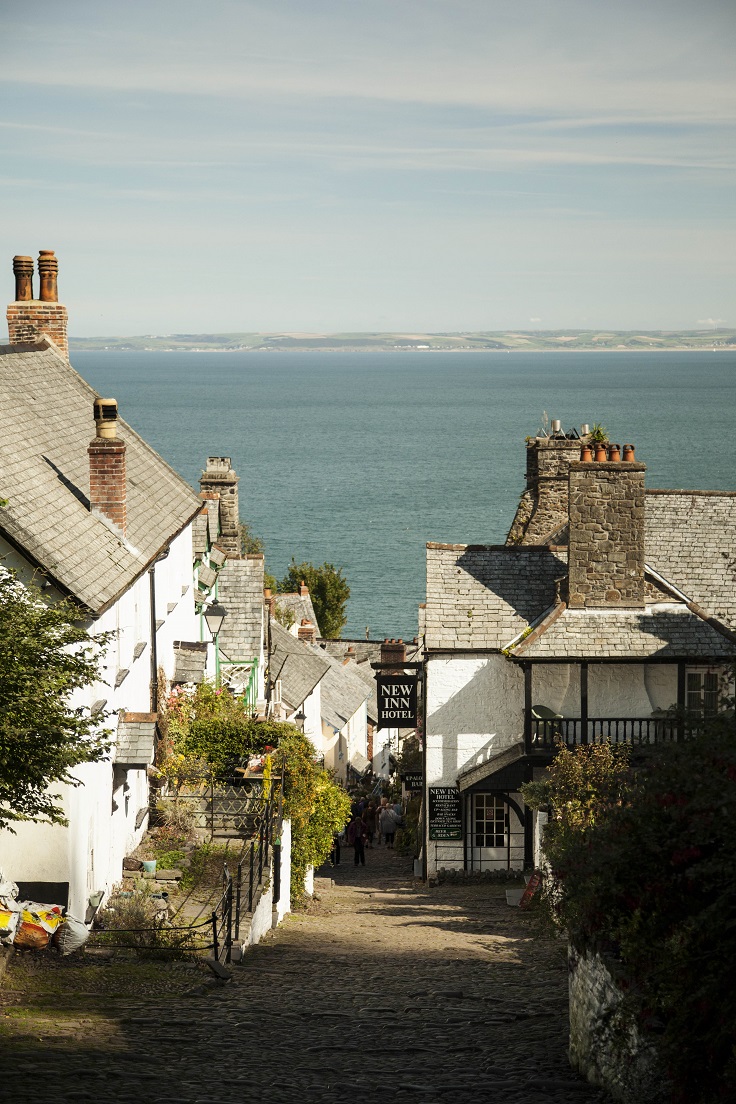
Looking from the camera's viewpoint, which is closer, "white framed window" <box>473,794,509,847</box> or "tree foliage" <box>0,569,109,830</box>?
"tree foliage" <box>0,569,109,830</box>

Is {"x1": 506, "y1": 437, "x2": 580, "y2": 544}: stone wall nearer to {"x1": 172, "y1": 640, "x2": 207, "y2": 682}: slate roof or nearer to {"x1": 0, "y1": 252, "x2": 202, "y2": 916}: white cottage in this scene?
{"x1": 0, "y1": 252, "x2": 202, "y2": 916}: white cottage

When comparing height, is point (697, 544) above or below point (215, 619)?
above

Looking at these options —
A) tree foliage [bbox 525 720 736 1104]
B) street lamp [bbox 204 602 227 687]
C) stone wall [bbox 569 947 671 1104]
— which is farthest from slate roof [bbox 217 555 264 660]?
tree foliage [bbox 525 720 736 1104]

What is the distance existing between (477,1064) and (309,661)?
33.4 meters

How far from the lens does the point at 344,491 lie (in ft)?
518

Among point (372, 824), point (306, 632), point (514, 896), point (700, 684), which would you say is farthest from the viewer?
point (306, 632)

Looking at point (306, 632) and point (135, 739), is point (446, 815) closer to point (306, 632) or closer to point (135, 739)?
point (135, 739)

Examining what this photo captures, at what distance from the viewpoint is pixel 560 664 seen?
26.2 m

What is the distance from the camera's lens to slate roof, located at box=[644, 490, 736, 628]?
27922 millimetres

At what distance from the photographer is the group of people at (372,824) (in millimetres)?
33188

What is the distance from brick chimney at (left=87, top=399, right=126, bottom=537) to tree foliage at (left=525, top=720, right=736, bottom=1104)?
12650mm

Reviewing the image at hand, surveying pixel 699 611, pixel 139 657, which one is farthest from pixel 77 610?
pixel 699 611

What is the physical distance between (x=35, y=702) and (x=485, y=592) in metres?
15.7

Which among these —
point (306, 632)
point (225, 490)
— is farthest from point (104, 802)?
point (306, 632)
